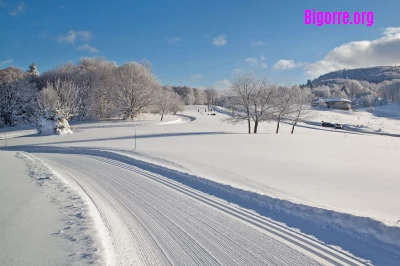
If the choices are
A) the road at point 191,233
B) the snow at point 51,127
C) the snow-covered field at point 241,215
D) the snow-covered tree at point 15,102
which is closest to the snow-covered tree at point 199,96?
the snow-covered tree at point 15,102

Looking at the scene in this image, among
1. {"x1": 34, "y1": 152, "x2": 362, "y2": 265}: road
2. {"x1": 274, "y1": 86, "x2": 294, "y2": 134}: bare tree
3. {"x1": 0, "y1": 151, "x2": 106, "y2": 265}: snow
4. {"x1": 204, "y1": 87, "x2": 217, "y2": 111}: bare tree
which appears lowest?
{"x1": 34, "y1": 152, "x2": 362, "y2": 265}: road

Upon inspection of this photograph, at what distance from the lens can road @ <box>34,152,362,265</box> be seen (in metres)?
4.03

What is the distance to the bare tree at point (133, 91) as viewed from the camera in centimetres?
4588

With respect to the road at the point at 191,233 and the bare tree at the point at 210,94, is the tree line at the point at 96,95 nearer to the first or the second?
the road at the point at 191,233

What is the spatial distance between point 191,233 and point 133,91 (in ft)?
144

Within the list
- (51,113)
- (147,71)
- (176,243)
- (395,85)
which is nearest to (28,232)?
(176,243)

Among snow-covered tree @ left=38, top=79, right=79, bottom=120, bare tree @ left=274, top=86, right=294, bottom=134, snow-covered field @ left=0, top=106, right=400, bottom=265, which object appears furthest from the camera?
snow-covered tree @ left=38, top=79, right=79, bottom=120

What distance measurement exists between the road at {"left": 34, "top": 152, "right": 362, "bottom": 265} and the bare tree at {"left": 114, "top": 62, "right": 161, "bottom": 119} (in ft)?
132

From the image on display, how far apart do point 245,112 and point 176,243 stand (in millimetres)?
29022

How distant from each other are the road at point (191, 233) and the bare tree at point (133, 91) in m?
40.1

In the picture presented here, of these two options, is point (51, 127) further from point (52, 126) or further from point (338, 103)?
point (338, 103)

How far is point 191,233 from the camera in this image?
16.1 feet

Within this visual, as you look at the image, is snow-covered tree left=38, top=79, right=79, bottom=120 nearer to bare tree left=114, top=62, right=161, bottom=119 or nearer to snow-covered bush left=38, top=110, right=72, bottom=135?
snow-covered bush left=38, top=110, right=72, bottom=135

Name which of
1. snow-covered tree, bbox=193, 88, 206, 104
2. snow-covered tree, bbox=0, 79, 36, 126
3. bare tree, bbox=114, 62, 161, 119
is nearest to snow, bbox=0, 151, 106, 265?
bare tree, bbox=114, 62, 161, 119
